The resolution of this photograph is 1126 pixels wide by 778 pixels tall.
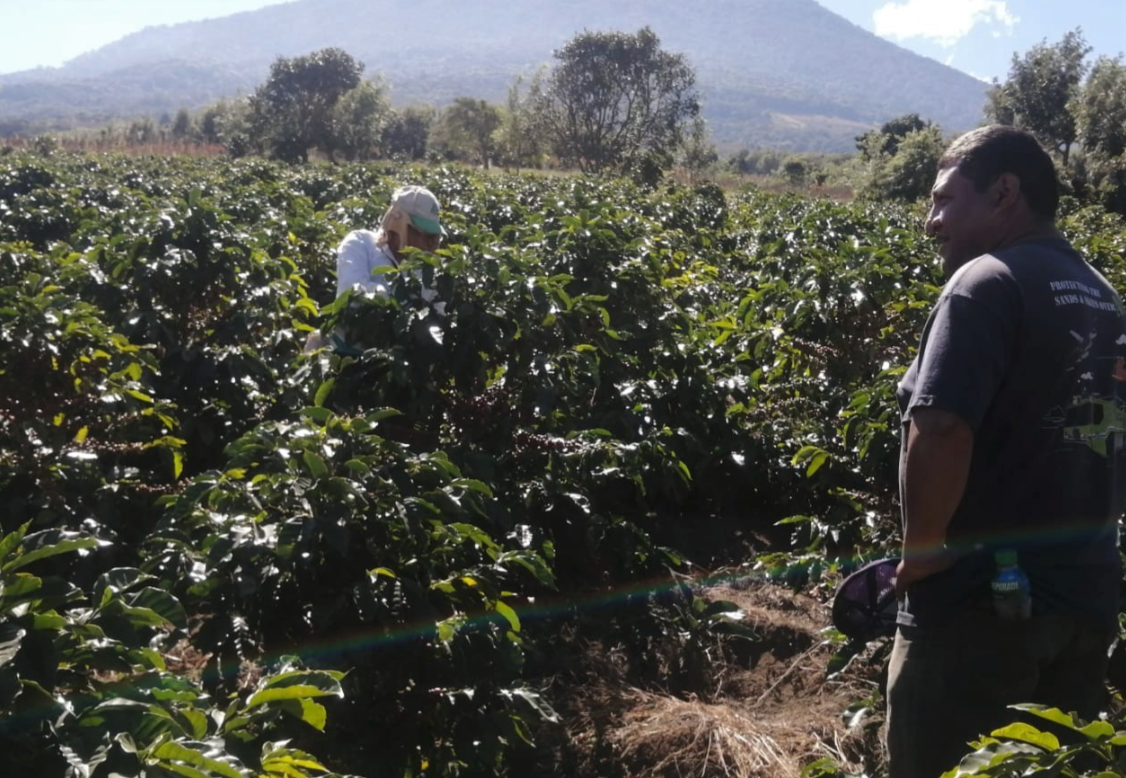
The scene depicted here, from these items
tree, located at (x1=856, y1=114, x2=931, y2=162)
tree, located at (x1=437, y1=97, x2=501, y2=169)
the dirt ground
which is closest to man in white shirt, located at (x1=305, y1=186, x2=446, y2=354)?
the dirt ground

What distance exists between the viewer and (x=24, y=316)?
3855 mm

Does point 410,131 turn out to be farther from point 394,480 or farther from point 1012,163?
point 1012,163

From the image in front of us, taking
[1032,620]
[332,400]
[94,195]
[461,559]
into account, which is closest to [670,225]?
[94,195]

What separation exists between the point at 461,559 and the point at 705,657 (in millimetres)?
1419

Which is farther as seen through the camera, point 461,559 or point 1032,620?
point 461,559

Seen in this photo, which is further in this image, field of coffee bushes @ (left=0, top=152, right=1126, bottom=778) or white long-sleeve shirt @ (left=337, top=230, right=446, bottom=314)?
white long-sleeve shirt @ (left=337, top=230, right=446, bottom=314)

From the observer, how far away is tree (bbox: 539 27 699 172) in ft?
164

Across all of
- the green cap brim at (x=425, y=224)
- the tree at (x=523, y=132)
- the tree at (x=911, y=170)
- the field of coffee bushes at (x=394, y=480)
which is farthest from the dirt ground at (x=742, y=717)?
the tree at (x=523, y=132)

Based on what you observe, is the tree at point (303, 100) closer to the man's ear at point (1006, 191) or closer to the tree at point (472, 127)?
the tree at point (472, 127)

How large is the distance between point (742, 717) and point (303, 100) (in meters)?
50.1

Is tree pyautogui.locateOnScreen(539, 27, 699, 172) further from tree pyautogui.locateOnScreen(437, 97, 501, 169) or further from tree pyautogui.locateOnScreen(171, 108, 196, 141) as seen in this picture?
tree pyautogui.locateOnScreen(171, 108, 196, 141)

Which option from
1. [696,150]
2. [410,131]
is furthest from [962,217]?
[410,131]

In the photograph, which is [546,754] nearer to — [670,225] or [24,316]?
[24,316]

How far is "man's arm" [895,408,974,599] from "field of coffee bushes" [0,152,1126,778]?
110 centimetres
